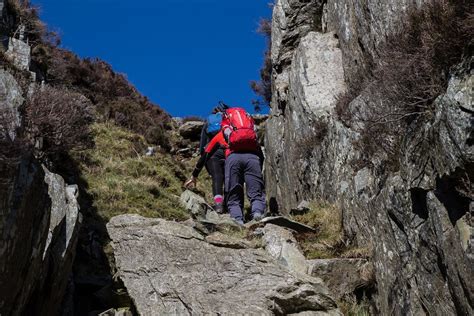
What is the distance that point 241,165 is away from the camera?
11281 mm

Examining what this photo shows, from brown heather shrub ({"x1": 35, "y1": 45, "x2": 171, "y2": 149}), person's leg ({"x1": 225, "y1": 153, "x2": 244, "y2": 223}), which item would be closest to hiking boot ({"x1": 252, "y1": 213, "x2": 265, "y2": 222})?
person's leg ({"x1": 225, "y1": 153, "x2": 244, "y2": 223})

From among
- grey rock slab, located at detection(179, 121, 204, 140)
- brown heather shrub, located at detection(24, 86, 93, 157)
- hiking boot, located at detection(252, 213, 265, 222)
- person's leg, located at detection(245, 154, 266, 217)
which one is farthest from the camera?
grey rock slab, located at detection(179, 121, 204, 140)

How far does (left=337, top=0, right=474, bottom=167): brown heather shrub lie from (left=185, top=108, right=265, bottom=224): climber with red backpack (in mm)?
2643

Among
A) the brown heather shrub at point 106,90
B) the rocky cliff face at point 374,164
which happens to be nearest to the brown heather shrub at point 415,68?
the rocky cliff face at point 374,164

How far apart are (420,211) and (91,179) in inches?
429

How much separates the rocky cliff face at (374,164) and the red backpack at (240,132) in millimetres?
1206

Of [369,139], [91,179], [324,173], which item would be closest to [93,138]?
[91,179]

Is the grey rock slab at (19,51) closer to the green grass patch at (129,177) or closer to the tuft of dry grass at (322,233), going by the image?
the green grass patch at (129,177)

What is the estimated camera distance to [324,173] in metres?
11.0

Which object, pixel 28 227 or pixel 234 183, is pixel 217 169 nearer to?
pixel 234 183

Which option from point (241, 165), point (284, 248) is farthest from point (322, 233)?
point (241, 165)

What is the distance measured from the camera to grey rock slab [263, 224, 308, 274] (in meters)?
7.94

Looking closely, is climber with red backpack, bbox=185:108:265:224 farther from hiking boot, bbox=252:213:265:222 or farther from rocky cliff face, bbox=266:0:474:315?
rocky cliff face, bbox=266:0:474:315

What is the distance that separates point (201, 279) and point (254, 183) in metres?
4.10
